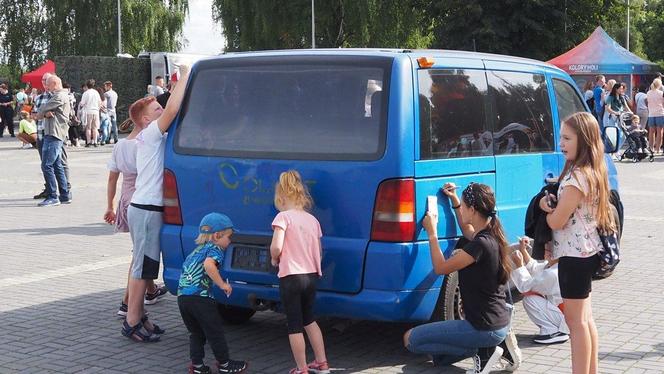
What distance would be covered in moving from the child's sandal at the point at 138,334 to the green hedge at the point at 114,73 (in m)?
29.2

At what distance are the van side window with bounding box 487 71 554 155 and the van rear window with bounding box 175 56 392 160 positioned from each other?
109cm

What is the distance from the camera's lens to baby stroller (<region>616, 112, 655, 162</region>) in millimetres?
20484

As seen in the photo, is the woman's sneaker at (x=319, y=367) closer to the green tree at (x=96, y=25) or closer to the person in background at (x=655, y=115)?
the person in background at (x=655, y=115)

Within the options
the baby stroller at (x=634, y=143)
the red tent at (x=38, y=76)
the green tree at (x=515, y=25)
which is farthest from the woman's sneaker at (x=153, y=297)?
the green tree at (x=515, y=25)

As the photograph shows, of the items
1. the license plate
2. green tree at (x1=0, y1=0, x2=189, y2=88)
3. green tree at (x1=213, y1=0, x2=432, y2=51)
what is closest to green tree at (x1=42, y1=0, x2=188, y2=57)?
green tree at (x1=0, y1=0, x2=189, y2=88)

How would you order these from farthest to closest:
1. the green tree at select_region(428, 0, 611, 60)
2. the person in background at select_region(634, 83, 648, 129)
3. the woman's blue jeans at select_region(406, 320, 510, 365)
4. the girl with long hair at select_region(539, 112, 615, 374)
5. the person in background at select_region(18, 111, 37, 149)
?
the green tree at select_region(428, 0, 611, 60) < the person in background at select_region(634, 83, 648, 129) < the person in background at select_region(18, 111, 37, 149) < the woman's blue jeans at select_region(406, 320, 510, 365) < the girl with long hair at select_region(539, 112, 615, 374)

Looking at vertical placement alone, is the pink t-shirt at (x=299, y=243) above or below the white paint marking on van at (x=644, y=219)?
above

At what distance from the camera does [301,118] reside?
573 centimetres

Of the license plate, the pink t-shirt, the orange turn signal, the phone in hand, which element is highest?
the orange turn signal

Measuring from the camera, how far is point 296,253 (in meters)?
5.39

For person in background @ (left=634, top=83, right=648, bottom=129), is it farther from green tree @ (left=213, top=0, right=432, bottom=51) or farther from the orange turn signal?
green tree @ (left=213, top=0, right=432, bottom=51)

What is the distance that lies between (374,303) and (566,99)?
282 centimetres

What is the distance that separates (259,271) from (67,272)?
12.3 ft

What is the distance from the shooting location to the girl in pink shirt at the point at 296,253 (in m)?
5.39
